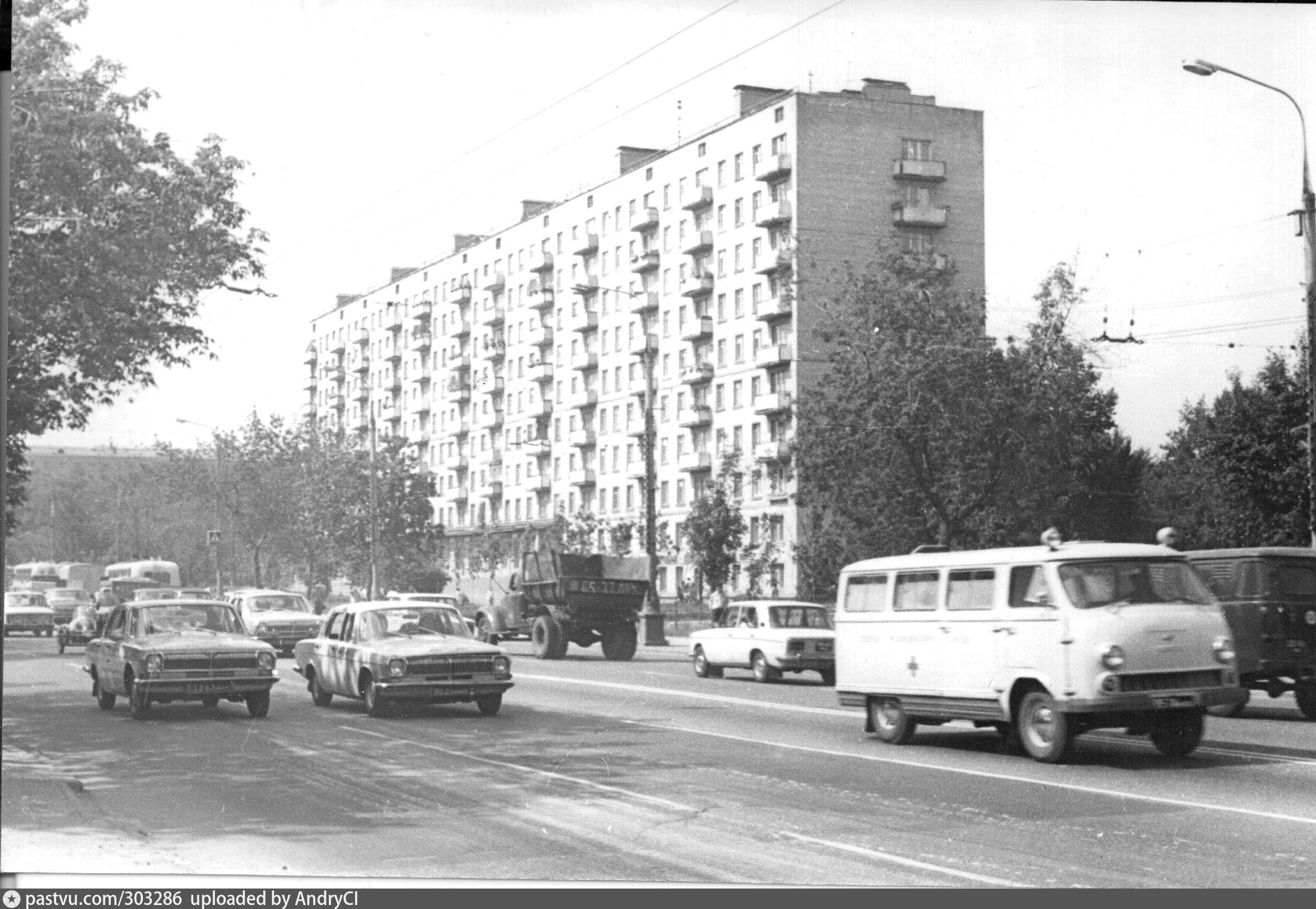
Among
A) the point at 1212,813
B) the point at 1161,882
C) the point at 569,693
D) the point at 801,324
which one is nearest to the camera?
the point at 1161,882

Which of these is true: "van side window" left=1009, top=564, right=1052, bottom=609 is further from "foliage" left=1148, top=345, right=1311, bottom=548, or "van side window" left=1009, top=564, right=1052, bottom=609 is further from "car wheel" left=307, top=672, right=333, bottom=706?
"foliage" left=1148, top=345, right=1311, bottom=548

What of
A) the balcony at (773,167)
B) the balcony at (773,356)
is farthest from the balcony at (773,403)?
the balcony at (773,167)

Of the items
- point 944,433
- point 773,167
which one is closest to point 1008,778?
point 944,433

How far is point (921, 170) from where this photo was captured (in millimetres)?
27281

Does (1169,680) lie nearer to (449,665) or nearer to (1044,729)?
(1044,729)

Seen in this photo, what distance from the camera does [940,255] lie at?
3234 centimetres

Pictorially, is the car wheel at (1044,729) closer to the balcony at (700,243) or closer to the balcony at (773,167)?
the balcony at (700,243)

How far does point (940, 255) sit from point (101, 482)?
20.5m

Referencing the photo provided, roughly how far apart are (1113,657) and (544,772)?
5.16 m

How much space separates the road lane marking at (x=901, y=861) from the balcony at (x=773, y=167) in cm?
1836

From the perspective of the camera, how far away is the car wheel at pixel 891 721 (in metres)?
15.4

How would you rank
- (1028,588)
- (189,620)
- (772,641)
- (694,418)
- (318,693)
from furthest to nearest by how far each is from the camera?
(694,418) → (772,641) → (318,693) → (189,620) → (1028,588)
